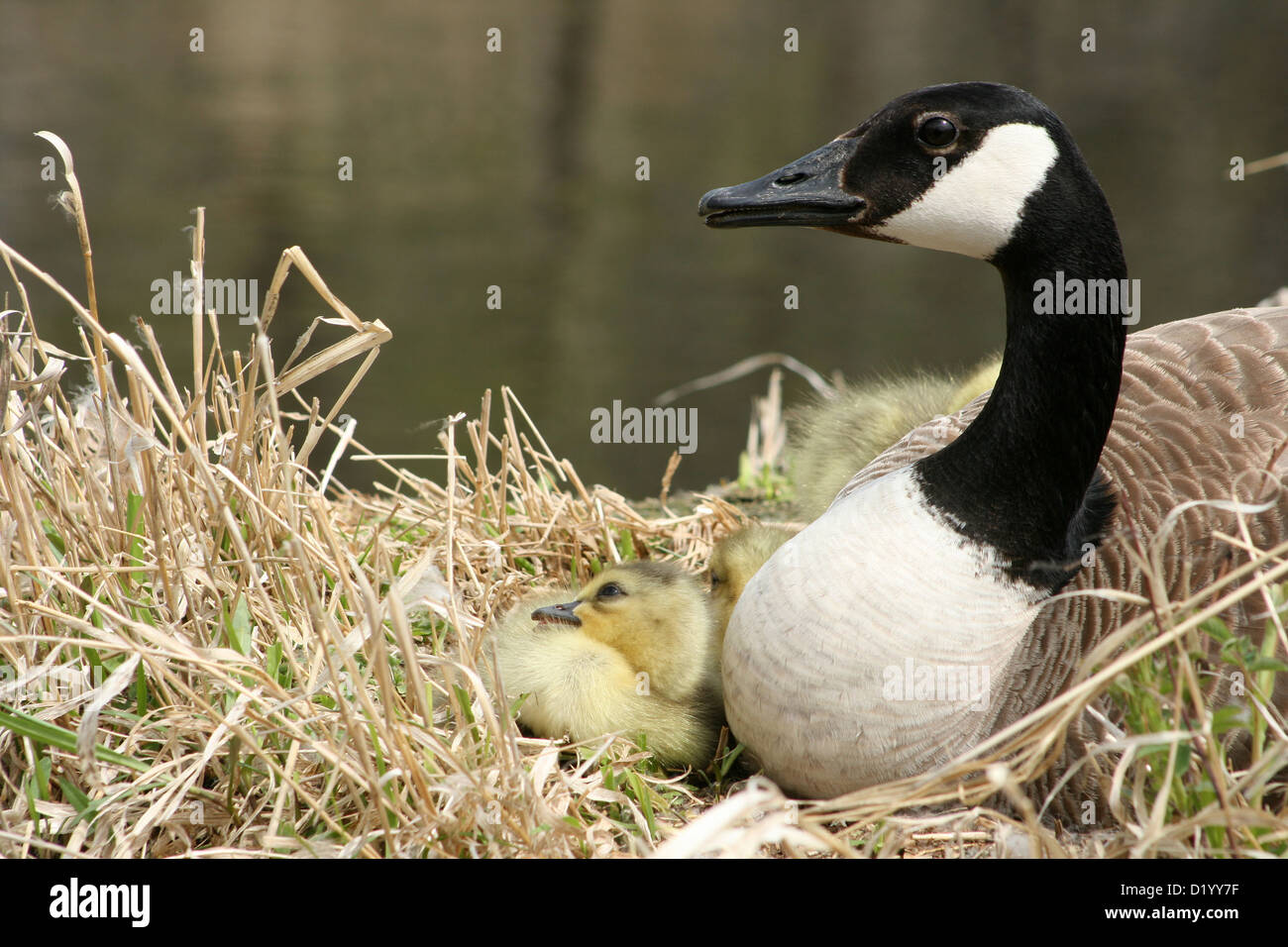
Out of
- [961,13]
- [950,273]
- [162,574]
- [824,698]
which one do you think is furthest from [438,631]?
[961,13]

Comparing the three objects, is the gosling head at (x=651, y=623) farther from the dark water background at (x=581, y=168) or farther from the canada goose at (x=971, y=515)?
the dark water background at (x=581, y=168)

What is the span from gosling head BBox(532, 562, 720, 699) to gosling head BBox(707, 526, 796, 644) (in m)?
0.13

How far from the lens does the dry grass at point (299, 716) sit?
188 cm

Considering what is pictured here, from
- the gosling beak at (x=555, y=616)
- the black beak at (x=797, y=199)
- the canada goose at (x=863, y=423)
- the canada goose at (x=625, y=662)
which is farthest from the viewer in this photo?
the canada goose at (x=863, y=423)

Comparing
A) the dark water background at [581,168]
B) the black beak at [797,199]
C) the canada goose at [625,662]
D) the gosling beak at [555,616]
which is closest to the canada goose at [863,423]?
the canada goose at [625,662]

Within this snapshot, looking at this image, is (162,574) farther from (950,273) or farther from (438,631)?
(950,273)

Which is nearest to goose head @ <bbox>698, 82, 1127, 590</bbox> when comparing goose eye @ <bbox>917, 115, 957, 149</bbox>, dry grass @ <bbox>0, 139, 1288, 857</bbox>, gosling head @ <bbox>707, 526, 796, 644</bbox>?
goose eye @ <bbox>917, 115, 957, 149</bbox>

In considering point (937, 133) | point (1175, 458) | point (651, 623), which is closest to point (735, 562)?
point (651, 623)

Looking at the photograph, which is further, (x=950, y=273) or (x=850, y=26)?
(x=850, y=26)

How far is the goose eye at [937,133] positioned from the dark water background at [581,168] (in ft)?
13.4

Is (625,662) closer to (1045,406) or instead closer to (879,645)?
(879,645)

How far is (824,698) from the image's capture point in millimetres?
2350

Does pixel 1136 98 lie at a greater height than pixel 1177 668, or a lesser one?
greater

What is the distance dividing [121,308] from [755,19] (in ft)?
46.4
